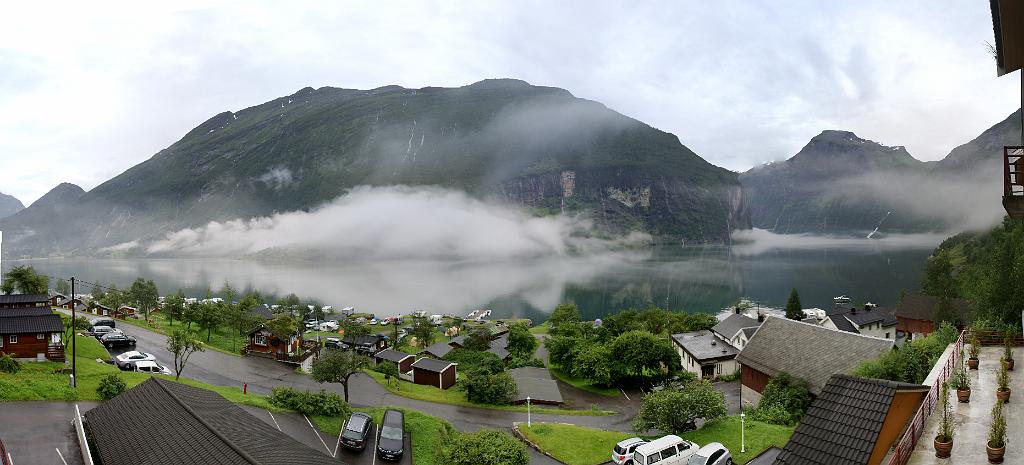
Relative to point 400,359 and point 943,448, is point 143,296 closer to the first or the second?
point 400,359

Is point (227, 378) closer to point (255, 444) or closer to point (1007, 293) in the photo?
point (255, 444)

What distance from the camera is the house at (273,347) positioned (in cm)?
4847

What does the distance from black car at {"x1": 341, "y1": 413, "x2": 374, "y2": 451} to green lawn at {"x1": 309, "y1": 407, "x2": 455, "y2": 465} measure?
160cm

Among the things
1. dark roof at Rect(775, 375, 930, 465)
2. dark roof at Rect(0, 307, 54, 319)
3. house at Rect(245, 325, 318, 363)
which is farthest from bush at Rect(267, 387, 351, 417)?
house at Rect(245, 325, 318, 363)

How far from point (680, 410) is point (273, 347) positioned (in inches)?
1477

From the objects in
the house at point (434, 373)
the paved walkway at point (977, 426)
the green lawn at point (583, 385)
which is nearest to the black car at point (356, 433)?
the paved walkway at point (977, 426)

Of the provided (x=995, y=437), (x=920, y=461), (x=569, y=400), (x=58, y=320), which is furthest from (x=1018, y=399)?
→ (x=58, y=320)

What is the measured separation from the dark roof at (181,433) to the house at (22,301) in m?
27.1

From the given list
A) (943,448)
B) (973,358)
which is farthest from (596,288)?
(943,448)

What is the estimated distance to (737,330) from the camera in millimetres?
51188

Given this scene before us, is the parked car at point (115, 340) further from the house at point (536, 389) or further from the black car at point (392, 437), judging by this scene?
the black car at point (392, 437)

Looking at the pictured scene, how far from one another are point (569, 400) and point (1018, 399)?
29.0 meters

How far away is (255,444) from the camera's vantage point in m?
14.0

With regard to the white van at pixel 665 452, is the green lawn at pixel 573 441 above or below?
below
